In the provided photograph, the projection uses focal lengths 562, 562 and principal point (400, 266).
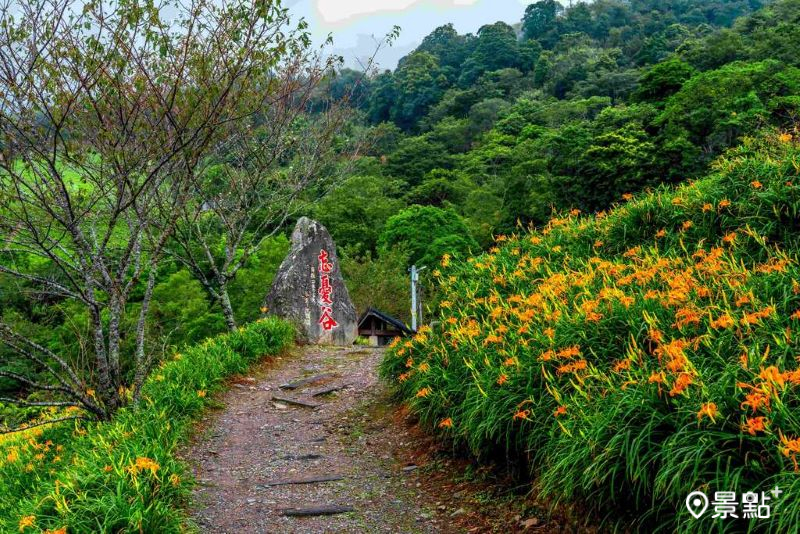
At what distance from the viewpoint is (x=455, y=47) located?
73125 mm

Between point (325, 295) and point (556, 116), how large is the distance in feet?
106

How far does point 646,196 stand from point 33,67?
6.49 meters

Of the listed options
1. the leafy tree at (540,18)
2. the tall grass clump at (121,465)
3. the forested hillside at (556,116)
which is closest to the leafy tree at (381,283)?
the forested hillside at (556,116)

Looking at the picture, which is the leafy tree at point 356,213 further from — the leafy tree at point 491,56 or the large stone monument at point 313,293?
the leafy tree at point 491,56

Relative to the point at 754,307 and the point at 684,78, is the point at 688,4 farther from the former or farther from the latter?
the point at 754,307

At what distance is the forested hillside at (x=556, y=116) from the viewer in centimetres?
2155

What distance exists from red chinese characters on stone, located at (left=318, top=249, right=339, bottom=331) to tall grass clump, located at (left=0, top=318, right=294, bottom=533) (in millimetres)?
4021

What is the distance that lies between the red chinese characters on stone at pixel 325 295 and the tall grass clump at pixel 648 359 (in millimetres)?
5697

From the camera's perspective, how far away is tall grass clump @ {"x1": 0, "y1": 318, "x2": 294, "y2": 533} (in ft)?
11.3

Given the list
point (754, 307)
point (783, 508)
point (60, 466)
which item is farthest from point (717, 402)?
point (60, 466)

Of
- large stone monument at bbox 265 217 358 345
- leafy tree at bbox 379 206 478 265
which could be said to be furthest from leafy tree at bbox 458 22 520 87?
large stone monument at bbox 265 217 358 345

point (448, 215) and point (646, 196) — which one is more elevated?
point (448, 215)

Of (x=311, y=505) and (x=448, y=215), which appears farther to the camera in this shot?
(x=448, y=215)

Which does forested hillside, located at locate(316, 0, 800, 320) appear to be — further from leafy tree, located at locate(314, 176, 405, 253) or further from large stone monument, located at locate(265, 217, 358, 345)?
large stone monument, located at locate(265, 217, 358, 345)
